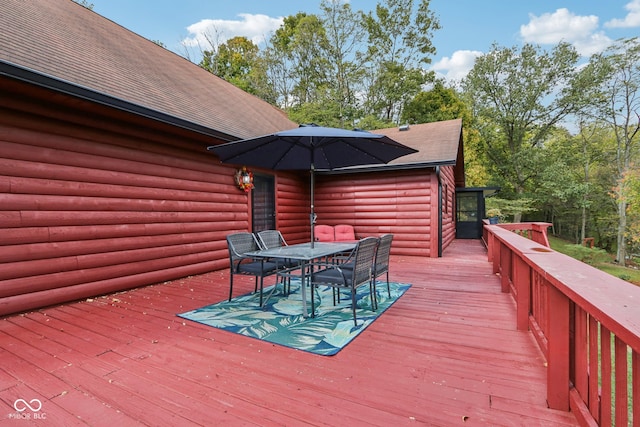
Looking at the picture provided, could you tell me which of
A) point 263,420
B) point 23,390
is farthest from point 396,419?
point 23,390

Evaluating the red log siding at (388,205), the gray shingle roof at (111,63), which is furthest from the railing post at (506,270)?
the gray shingle roof at (111,63)

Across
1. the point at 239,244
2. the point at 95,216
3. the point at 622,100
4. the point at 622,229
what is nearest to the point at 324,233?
the point at 239,244

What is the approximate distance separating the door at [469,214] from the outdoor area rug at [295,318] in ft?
29.3

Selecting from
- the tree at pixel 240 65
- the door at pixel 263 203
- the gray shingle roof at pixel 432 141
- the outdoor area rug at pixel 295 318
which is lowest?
the outdoor area rug at pixel 295 318

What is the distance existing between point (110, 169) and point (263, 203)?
342cm

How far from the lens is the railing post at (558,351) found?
5.22 ft

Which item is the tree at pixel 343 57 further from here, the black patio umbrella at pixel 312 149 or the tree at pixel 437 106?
the black patio umbrella at pixel 312 149

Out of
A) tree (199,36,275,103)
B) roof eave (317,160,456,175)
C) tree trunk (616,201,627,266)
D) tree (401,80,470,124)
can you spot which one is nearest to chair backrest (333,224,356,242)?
roof eave (317,160,456,175)

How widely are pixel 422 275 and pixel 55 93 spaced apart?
545 cm

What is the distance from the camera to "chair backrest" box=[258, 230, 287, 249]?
438cm

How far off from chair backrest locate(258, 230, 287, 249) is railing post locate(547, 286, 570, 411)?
3.31m

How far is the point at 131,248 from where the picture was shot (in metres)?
4.41

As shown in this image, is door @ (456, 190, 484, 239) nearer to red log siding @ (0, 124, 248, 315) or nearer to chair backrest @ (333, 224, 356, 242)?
chair backrest @ (333, 224, 356, 242)

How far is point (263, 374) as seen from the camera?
80.8 inches
